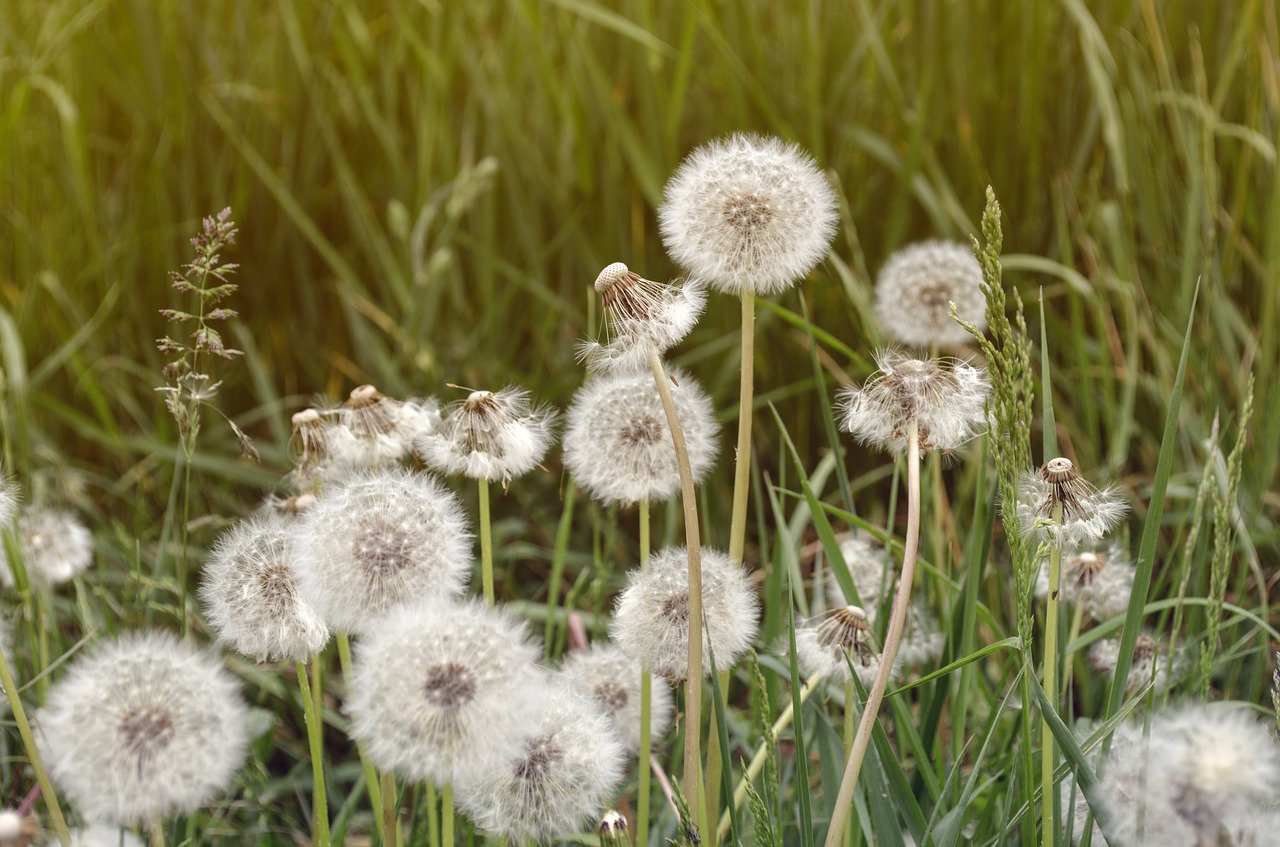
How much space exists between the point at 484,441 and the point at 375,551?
0.21 meters

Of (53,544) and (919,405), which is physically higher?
(919,405)

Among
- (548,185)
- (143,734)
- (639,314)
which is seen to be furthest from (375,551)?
(548,185)

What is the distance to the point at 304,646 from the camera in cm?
139

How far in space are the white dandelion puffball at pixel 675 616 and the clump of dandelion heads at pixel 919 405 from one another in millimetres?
253

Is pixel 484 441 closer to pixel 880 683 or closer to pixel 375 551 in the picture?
pixel 375 551

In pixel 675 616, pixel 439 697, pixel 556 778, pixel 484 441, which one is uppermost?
pixel 484 441

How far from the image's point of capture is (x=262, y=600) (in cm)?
141

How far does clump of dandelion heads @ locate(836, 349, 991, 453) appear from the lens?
4.58 ft

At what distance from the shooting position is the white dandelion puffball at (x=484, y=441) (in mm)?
1462

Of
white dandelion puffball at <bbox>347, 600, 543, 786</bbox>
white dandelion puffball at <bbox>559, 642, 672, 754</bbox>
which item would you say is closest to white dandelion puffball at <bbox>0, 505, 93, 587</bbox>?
white dandelion puffball at <bbox>559, 642, 672, 754</bbox>

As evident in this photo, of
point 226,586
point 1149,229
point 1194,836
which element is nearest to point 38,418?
point 226,586

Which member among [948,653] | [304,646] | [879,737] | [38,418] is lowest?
[38,418]

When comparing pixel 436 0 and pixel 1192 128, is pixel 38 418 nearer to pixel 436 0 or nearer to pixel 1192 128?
pixel 436 0

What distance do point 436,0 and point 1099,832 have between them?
12.8 feet
